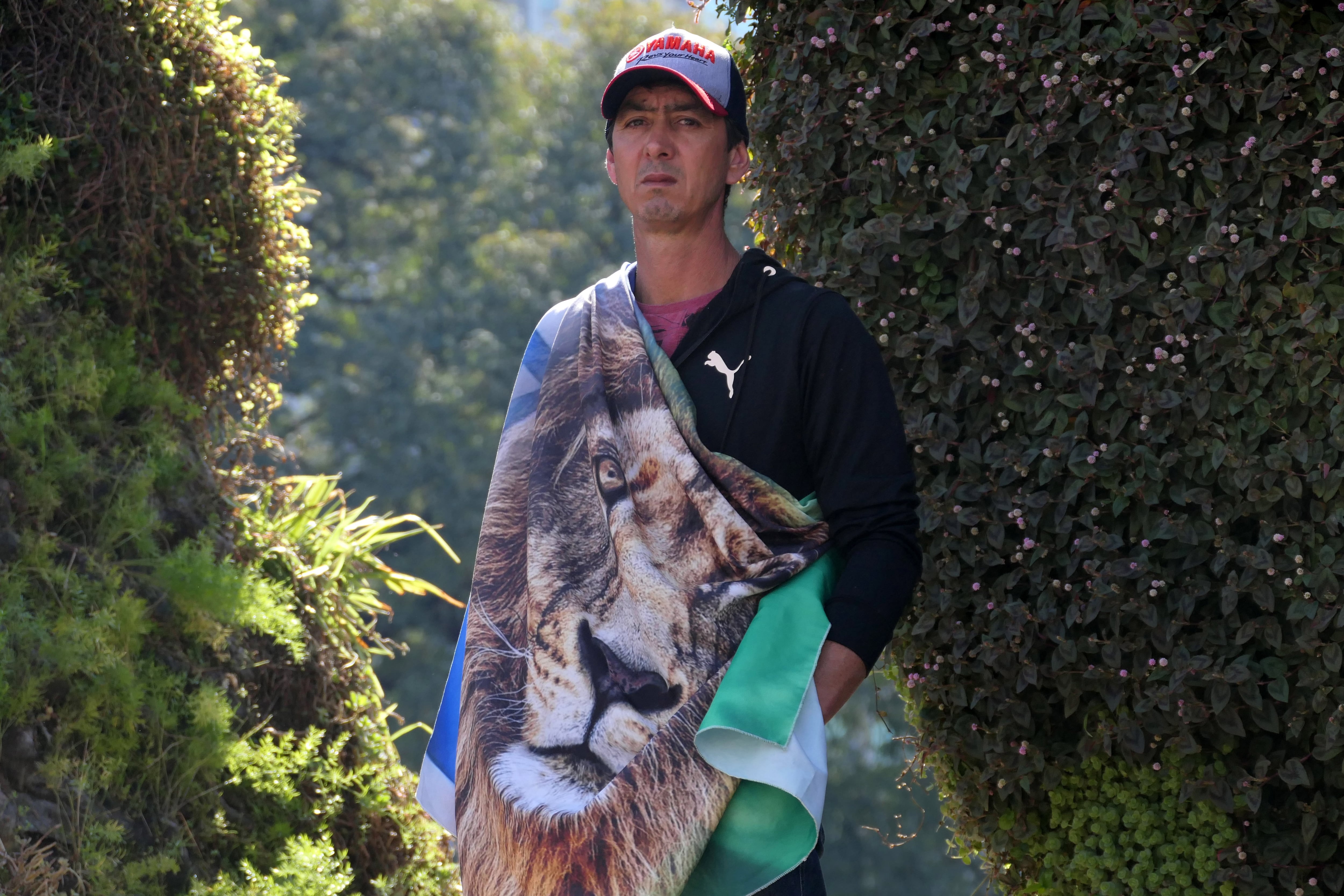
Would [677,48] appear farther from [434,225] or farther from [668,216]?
[434,225]

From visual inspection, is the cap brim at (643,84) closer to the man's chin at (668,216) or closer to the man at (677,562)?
the man at (677,562)

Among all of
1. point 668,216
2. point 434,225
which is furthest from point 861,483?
point 434,225

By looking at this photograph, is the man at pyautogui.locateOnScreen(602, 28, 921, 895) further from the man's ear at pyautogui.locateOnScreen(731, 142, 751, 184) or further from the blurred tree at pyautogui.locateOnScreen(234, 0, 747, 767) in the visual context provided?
the blurred tree at pyautogui.locateOnScreen(234, 0, 747, 767)

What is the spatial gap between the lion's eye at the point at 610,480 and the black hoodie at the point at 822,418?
0.53ft

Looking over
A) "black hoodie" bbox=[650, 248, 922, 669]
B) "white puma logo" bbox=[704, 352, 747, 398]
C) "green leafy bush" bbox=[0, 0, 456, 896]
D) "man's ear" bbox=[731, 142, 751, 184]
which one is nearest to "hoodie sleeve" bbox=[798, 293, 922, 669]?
"black hoodie" bbox=[650, 248, 922, 669]

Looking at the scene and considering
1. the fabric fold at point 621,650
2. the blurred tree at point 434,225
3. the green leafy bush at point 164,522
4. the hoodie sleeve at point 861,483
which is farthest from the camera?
the blurred tree at point 434,225

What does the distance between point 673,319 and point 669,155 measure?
30 cm

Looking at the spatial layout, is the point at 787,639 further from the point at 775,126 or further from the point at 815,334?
the point at 775,126

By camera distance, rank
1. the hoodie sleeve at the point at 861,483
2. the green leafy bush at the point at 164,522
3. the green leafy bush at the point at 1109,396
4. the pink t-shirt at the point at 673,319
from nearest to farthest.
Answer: the hoodie sleeve at the point at 861,483 → the pink t-shirt at the point at 673,319 → the green leafy bush at the point at 1109,396 → the green leafy bush at the point at 164,522

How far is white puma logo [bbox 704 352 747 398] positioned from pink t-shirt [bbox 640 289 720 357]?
0.32ft

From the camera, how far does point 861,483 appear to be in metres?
2.22

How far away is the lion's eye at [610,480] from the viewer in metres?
2.33

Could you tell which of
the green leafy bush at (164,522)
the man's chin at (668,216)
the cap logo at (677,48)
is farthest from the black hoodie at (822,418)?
the green leafy bush at (164,522)

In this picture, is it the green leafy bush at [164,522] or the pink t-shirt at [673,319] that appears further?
the green leafy bush at [164,522]
